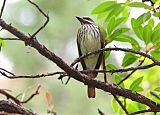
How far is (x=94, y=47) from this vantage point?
6.06 ft

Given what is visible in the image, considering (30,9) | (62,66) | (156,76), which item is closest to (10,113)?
(62,66)

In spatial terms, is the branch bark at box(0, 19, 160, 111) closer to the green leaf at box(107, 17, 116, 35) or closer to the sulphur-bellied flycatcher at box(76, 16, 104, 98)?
the green leaf at box(107, 17, 116, 35)

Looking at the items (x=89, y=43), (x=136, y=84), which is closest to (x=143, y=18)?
(x=136, y=84)

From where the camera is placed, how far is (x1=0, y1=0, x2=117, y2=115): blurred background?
4.68 meters

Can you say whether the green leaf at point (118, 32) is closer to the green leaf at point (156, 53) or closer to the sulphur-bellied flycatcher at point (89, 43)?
the green leaf at point (156, 53)

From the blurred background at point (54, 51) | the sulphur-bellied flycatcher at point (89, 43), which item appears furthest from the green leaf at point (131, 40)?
the blurred background at point (54, 51)

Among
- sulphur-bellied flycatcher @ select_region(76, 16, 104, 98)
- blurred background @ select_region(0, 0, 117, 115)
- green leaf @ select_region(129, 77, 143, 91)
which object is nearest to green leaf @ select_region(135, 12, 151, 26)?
green leaf @ select_region(129, 77, 143, 91)

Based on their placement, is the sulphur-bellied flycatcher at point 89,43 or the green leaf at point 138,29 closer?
the green leaf at point 138,29

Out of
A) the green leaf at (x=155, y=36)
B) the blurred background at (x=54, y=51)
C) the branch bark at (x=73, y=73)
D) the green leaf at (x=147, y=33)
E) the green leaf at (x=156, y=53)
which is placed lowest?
the branch bark at (x=73, y=73)

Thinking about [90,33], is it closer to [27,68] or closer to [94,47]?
[94,47]

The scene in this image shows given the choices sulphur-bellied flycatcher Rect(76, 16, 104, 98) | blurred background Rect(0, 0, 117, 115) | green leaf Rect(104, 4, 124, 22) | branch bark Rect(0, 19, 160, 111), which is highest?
blurred background Rect(0, 0, 117, 115)

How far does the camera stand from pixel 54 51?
4.46 m

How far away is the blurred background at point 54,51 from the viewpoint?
184 inches

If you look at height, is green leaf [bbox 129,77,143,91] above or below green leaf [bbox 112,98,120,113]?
above
